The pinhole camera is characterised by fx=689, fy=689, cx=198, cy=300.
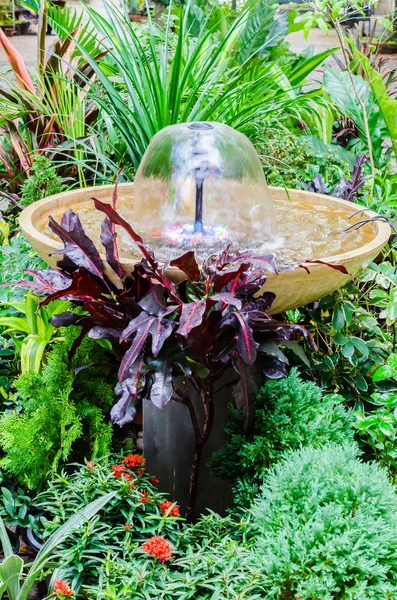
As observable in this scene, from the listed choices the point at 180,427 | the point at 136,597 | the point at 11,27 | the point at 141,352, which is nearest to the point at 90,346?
the point at 180,427

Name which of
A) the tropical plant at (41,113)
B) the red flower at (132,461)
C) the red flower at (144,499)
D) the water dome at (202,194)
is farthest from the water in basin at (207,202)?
the tropical plant at (41,113)

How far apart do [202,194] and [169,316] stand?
75 centimetres

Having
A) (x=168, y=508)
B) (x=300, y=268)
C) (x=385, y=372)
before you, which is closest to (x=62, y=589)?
(x=168, y=508)

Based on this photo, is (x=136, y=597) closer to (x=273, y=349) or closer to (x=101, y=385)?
(x=273, y=349)

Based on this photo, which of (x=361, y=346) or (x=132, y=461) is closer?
(x=132, y=461)

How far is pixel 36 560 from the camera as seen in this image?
6.68ft

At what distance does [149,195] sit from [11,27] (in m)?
23.8

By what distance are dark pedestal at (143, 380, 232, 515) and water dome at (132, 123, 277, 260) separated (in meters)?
0.62

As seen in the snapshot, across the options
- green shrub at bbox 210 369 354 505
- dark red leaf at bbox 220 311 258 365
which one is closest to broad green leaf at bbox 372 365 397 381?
green shrub at bbox 210 369 354 505

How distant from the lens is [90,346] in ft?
9.53

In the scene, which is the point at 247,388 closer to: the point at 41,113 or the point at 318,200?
the point at 318,200

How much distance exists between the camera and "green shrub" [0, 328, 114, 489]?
105 inches

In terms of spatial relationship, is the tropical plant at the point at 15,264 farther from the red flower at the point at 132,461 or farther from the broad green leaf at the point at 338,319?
the broad green leaf at the point at 338,319

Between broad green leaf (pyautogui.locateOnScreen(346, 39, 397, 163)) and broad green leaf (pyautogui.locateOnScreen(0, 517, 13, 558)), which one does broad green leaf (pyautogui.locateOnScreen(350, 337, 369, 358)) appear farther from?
broad green leaf (pyautogui.locateOnScreen(346, 39, 397, 163))
